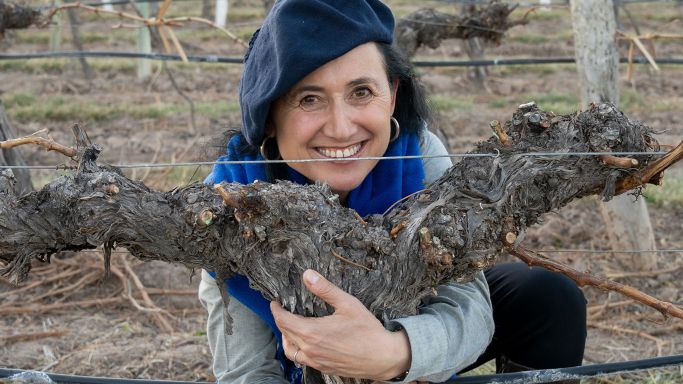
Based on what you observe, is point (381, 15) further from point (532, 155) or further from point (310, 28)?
point (532, 155)

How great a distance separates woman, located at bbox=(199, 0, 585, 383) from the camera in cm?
147

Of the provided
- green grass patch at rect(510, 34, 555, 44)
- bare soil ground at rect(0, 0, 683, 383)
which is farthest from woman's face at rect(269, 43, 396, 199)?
green grass patch at rect(510, 34, 555, 44)

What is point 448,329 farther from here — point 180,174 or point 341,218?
point 180,174

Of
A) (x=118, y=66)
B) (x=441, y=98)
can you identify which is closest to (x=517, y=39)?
(x=441, y=98)

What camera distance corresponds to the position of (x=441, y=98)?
7121 mm

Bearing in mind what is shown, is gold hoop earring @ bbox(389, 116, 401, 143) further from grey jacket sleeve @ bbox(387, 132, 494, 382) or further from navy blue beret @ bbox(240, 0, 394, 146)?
grey jacket sleeve @ bbox(387, 132, 494, 382)

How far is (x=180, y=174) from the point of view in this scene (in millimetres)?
4707

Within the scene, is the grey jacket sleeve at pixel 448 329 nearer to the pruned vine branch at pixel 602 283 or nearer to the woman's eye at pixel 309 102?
the pruned vine branch at pixel 602 283

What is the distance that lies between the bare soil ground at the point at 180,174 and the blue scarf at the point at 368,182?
27 centimetres

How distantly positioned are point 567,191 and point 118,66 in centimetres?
790

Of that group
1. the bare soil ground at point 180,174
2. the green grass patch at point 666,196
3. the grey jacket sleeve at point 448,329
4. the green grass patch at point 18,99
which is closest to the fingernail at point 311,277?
the grey jacket sleeve at point 448,329

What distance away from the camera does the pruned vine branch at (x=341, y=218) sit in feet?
4.72

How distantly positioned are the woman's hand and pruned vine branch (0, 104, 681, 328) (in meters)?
0.05

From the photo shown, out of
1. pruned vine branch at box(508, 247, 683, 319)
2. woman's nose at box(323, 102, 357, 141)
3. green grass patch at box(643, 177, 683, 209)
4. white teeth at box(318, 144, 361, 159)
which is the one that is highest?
woman's nose at box(323, 102, 357, 141)
